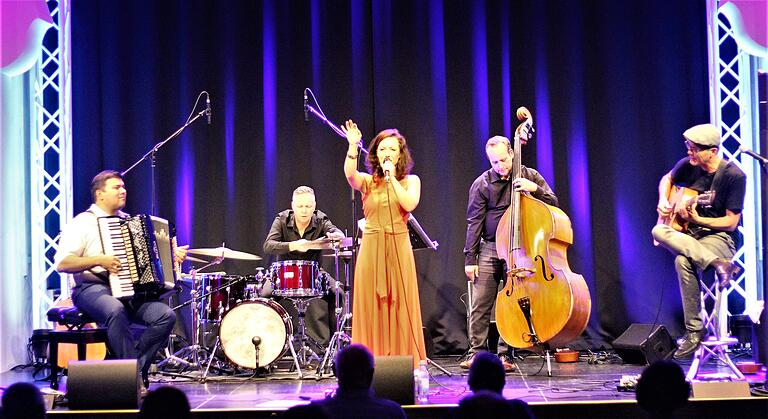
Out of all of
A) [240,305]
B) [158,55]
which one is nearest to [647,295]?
[240,305]

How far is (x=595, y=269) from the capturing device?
9.02 m

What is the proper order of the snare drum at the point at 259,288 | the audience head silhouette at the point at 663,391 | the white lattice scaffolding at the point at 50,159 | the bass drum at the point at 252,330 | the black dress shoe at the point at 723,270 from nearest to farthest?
the audience head silhouette at the point at 663,391 < the black dress shoe at the point at 723,270 < the bass drum at the point at 252,330 < the snare drum at the point at 259,288 < the white lattice scaffolding at the point at 50,159

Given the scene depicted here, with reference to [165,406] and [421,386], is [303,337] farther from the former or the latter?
[165,406]

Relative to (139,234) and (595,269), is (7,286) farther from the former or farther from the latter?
(595,269)

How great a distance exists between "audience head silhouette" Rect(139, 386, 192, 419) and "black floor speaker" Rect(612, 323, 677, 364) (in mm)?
5120

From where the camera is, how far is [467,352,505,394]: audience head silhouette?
3.58 metres

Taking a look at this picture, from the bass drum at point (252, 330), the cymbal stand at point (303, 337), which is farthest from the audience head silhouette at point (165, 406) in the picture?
the cymbal stand at point (303, 337)

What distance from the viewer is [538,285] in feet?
21.8

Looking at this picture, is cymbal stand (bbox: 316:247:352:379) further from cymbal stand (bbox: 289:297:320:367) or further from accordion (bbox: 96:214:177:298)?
accordion (bbox: 96:214:177:298)

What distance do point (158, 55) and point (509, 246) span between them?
471 cm

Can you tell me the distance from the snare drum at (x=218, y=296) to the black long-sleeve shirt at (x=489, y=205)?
2134 mm

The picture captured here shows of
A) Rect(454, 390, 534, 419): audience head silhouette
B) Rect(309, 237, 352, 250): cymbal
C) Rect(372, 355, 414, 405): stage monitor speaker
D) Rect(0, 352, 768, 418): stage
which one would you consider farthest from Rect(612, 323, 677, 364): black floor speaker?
Rect(454, 390, 534, 419): audience head silhouette

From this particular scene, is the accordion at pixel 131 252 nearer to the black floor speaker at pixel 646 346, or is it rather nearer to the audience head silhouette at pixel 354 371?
the audience head silhouette at pixel 354 371

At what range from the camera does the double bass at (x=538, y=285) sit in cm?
657
